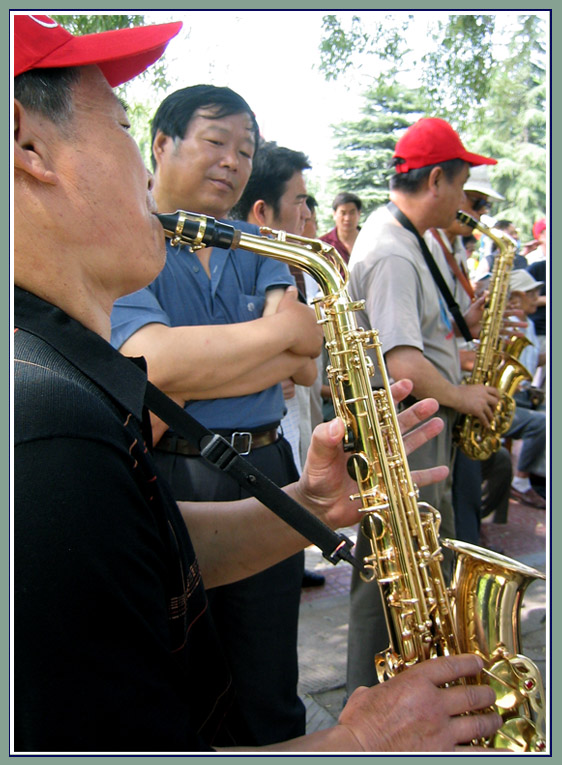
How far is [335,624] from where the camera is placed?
398cm

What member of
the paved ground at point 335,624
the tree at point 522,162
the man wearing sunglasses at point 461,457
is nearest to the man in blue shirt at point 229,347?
the paved ground at point 335,624

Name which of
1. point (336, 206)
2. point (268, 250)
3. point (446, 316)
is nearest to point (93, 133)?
point (268, 250)

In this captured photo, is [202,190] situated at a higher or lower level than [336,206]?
lower

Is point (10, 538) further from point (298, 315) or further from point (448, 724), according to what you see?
point (298, 315)

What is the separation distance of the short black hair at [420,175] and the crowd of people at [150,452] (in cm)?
127

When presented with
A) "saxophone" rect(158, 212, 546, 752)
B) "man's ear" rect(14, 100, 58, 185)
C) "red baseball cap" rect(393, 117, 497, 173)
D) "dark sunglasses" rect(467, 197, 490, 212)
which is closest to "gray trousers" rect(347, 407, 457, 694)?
"saxophone" rect(158, 212, 546, 752)

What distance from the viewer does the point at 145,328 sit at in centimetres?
202

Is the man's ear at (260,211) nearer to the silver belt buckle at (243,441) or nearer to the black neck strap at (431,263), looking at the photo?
the black neck strap at (431,263)

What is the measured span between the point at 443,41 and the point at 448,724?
643cm

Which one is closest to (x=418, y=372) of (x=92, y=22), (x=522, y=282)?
(x=92, y=22)

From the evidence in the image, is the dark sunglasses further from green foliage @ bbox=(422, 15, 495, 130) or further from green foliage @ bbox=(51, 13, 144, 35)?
green foliage @ bbox=(51, 13, 144, 35)

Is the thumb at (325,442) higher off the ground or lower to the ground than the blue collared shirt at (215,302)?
lower

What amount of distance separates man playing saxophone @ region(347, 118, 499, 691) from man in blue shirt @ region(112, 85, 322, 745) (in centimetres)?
73

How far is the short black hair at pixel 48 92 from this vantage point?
1.12 m
